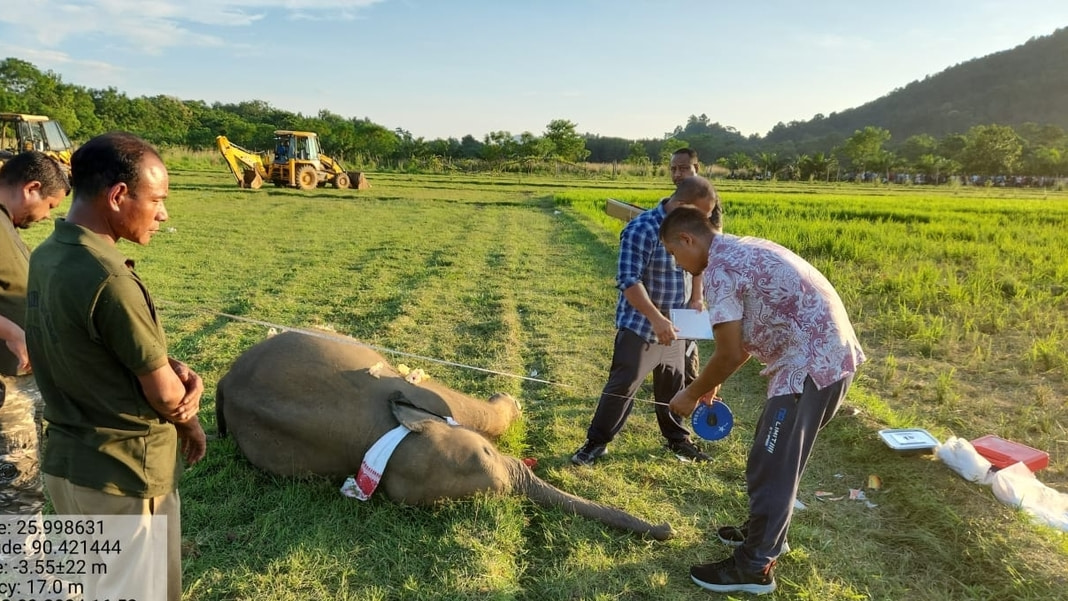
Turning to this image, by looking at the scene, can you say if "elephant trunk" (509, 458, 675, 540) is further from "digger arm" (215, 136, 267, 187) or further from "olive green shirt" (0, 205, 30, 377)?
"digger arm" (215, 136, 267, 187)

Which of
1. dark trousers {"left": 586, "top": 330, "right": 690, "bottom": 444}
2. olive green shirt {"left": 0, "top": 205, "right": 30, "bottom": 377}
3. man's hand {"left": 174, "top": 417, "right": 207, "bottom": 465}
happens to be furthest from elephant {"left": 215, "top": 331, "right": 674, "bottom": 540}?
olive green shirt {"left": 0, "top": 205, "right": 30, "bottom": 377}

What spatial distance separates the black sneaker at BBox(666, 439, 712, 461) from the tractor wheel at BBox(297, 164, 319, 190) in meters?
21.8

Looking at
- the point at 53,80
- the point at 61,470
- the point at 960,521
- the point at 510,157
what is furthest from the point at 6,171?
the point at 53,80

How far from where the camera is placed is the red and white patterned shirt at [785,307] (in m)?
2.40

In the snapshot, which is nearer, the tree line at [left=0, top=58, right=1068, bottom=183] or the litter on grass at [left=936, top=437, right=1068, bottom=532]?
the litter on grass at [left=936, top=437, right=1068, bottom=532]

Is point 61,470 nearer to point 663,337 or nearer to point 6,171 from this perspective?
point 6,171

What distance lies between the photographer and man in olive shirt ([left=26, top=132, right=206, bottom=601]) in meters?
1.56

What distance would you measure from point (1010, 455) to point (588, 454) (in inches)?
97.1

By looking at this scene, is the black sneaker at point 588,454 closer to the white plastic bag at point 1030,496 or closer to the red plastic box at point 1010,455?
the white plastic bag at point 1030,496

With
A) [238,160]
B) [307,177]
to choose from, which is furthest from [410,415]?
[307,177]

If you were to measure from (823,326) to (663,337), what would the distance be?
1.06 metres

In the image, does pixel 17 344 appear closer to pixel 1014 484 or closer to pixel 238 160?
pixel 1014 484

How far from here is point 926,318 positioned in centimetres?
663

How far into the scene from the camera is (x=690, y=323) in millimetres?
3432
